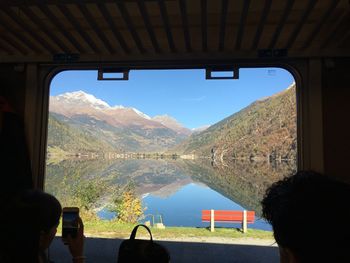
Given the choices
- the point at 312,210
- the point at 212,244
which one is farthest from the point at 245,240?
the point at 312,210

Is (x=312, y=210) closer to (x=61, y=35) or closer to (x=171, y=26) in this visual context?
(x=171, y=26)

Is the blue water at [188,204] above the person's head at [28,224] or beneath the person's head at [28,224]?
beneath

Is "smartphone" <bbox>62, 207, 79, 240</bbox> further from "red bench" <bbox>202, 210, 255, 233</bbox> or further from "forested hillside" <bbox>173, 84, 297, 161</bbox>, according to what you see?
"forested hillside" <bbox>173, 84, 297, 161</bbox>

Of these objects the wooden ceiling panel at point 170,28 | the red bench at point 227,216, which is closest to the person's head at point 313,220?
the wooden ceiling panel at point 170,28

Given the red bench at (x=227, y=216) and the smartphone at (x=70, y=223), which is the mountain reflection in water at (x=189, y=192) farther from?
the smartphone at (x=70, y=223)

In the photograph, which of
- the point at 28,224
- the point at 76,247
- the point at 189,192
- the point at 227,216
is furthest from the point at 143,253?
the point at 189,192

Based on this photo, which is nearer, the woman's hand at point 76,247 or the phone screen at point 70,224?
the woman's hand at point 76,247

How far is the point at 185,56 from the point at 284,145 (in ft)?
193

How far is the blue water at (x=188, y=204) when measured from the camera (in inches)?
1093

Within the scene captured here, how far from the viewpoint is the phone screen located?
2.02 meters

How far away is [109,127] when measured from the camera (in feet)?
602

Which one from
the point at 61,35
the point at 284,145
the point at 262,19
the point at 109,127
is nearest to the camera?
the point at 262,19

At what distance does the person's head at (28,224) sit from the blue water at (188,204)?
22.8 meters

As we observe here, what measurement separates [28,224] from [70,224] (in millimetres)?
673
